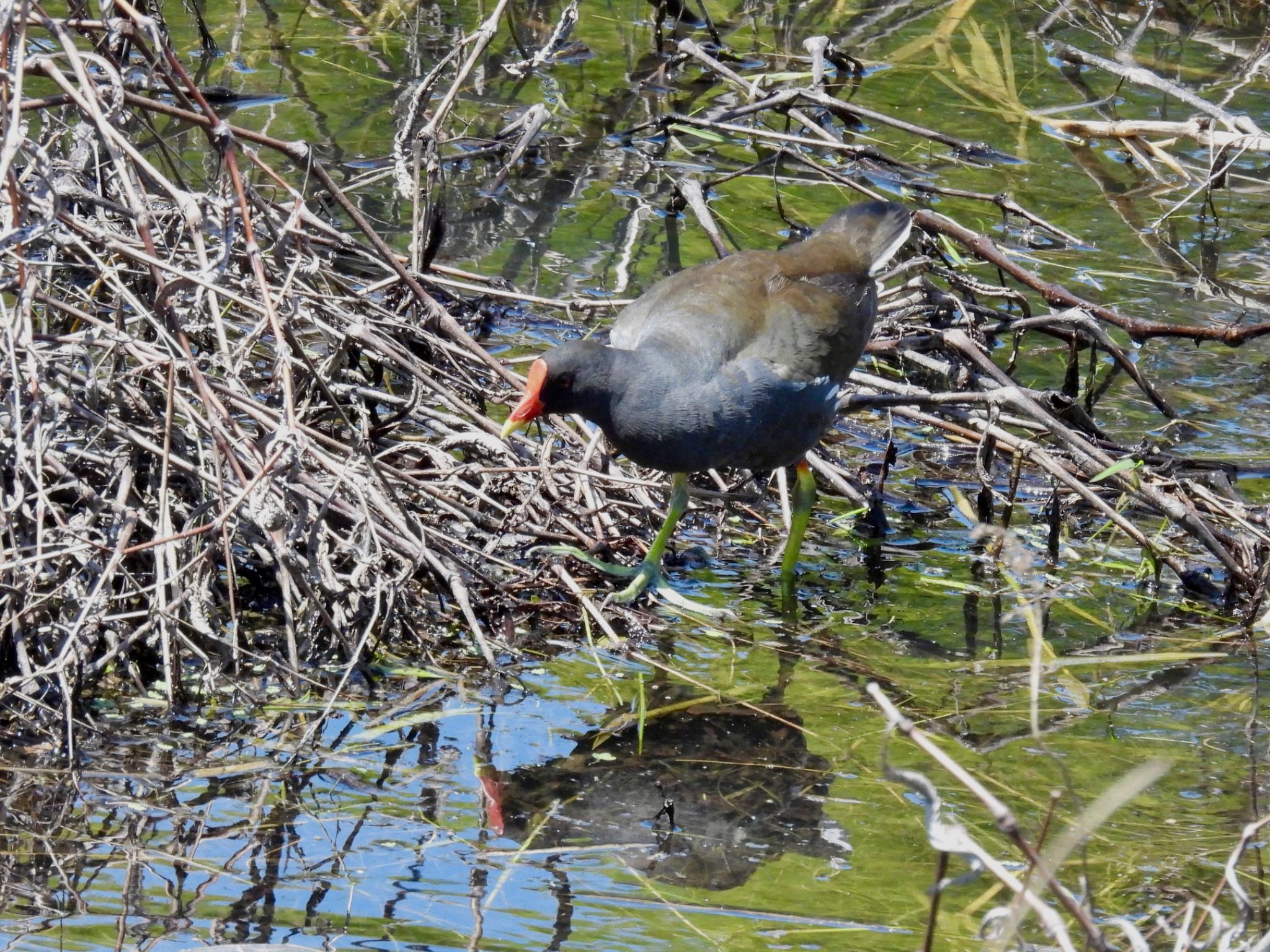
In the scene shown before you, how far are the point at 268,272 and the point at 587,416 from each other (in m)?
0.82

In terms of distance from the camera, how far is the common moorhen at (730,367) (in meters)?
3.54

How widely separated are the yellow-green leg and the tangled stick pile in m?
0.09

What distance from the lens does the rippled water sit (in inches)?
100

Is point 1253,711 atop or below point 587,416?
below

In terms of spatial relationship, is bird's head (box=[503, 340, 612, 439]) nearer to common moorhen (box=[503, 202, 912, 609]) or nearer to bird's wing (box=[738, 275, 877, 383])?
common moorhen (box=[503, 202, 912, 609])

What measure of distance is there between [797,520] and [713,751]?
98 centimetres

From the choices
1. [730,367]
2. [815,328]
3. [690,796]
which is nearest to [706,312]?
[730,367]

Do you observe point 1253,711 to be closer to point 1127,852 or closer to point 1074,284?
point 1127,852

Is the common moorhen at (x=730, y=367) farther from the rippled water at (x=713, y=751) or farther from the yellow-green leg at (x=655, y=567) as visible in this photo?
the rippled water at (x=713, y=751)

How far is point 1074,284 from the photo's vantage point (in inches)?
218

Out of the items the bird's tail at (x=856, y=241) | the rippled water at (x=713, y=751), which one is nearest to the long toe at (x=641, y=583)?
the rippled water at (x=713, y=751)

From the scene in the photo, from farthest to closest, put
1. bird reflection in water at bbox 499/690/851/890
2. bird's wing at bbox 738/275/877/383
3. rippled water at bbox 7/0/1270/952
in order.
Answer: bird's wing at bbox 738/275/877/383, bird reflection in water at bbox 499/690/851/890, rippled water at bbox 7/0/1270/952

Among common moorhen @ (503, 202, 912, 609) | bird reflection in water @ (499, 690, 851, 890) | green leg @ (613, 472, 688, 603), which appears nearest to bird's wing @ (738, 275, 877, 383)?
common moorhen @ (503, 202, 912, 609)

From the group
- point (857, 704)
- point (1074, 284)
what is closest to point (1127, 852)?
point (857, 704)
